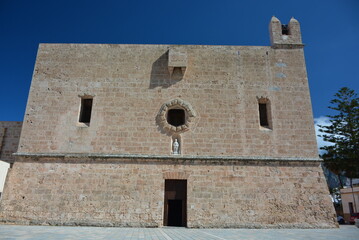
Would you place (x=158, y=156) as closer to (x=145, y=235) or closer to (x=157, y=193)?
(x=157, y=193)

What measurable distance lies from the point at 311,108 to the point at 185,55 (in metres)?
5.35

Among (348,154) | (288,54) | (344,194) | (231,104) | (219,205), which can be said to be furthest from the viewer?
(344,194)

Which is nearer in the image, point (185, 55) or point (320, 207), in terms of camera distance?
point (320, 207)

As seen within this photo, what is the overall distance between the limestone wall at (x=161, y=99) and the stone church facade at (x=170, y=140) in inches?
1.6

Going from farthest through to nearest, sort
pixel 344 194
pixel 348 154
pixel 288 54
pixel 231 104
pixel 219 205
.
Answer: pixel 344 194 < pixel 348 154 < pixel 288 54 < pixel 231 104 < pixel 219 205

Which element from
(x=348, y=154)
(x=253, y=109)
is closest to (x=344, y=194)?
(x=348, y=154)

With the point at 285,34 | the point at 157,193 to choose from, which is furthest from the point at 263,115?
the point at 157,193

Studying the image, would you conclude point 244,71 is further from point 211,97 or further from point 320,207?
point 320,207

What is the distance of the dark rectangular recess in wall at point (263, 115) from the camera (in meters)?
10.0

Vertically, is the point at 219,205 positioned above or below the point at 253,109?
below

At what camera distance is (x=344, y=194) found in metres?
22.1

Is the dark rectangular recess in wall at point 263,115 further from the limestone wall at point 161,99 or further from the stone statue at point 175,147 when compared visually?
the stone statue at point 175,147

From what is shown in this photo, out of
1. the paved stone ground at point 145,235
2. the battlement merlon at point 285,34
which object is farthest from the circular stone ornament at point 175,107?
the battlement merlon at point 285,34

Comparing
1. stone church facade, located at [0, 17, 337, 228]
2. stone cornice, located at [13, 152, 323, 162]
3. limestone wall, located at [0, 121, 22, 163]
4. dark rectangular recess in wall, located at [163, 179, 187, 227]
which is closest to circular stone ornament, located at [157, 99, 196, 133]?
stone church facade, located at [0, 17, 337, 228]
